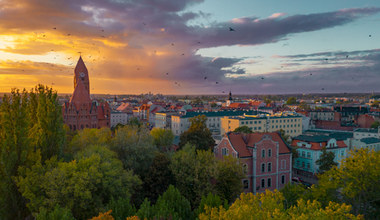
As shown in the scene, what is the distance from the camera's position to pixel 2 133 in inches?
1165

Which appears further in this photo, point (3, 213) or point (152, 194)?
point (152, 194)

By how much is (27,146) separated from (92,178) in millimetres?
7774

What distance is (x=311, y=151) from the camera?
70688 mm

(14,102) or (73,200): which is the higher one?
(14,102)

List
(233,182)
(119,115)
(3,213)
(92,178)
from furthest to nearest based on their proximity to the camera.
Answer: (119,115)
(233,182)
(92,178)
(3,213)

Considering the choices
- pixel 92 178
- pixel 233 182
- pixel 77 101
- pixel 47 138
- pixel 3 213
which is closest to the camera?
pixel 3 213

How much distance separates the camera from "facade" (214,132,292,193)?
52022mm

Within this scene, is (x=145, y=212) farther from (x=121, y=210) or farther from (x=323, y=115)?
(x=323, y=115)

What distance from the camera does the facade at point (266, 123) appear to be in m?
115

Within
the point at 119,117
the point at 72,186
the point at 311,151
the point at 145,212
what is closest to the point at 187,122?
the point at 119,117

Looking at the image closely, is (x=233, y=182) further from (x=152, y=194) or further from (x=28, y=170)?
(x=28, y=170)

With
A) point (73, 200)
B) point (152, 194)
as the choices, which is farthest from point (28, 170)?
point (152, 194)

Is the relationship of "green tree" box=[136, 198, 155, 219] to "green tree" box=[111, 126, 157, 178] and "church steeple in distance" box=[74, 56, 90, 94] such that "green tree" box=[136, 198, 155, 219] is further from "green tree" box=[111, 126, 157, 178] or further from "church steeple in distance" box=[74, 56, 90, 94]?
"church steeple in distance" box=[74, 56, 90, 94]

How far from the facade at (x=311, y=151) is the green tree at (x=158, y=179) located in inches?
1676
